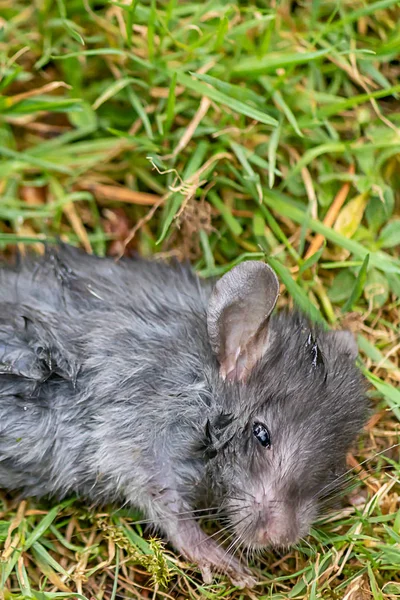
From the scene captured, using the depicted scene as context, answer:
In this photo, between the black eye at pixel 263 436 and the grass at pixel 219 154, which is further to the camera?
the grass at pixel 219 154

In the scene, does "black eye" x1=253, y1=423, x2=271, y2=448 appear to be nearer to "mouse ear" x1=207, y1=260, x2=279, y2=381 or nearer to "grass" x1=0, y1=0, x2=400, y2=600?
"mouse ear" x1=207, y1=260, x2=279, y2=381

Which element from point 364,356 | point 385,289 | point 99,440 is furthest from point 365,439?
point 99,440

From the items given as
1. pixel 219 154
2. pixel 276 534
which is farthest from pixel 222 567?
pixel 219 154

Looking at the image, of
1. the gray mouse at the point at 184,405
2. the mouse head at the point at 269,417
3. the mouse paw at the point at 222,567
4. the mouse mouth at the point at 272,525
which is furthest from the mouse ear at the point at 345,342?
the mouse paw at the point at 222,567

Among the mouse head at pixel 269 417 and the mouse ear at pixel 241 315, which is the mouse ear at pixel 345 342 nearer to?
the mouse head at pixel 269 417

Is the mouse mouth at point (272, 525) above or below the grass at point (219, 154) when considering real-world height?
below

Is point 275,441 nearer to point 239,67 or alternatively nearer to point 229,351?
point 229,351

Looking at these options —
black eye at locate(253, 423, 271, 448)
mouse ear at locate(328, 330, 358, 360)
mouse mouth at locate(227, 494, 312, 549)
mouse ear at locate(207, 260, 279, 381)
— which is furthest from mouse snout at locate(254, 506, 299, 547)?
mouse ear at locate(328, 330, 358, 360)

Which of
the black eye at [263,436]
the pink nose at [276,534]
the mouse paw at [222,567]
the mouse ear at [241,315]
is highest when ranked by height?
the mouse ear at [241,315]
